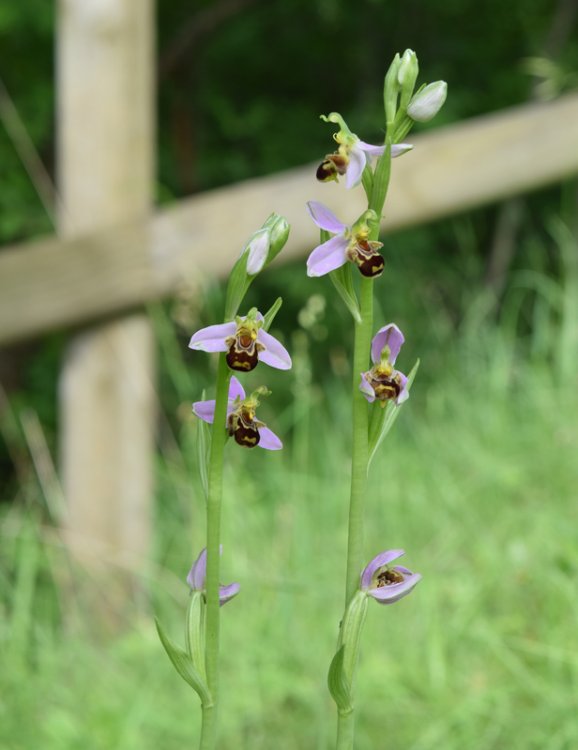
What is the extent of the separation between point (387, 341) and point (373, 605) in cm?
146

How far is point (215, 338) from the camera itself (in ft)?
2.08

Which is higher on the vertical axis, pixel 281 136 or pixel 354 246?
pixel 281 136

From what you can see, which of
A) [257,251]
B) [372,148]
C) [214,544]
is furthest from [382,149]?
[214,544]

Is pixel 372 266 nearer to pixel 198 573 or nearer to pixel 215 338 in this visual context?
pixel 215 338

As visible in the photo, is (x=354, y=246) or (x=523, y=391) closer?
(x=354, y=246)

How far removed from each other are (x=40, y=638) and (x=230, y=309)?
2.00 meters

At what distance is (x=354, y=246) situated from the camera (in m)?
0.65

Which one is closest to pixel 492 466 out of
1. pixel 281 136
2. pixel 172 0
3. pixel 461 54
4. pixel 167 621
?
pixel 167 621

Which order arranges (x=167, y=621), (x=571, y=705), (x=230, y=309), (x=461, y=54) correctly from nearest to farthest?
(x=230, y=309)
(x=571, y=705)
(x=167, y=621)
(x=461, y=54)

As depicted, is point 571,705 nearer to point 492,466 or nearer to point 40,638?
point 492,466

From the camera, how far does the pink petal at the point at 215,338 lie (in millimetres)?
634

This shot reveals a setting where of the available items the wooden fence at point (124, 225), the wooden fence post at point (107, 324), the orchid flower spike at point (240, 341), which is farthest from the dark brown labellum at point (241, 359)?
the wooden fence post at point (107, 324)

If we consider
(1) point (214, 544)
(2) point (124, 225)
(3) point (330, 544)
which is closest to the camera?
(1) point (214, 544)

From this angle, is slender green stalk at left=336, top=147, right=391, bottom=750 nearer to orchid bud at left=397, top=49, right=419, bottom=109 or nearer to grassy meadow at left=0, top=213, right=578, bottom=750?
orchid bud at left=397, top=49, right=419, bottom=109
